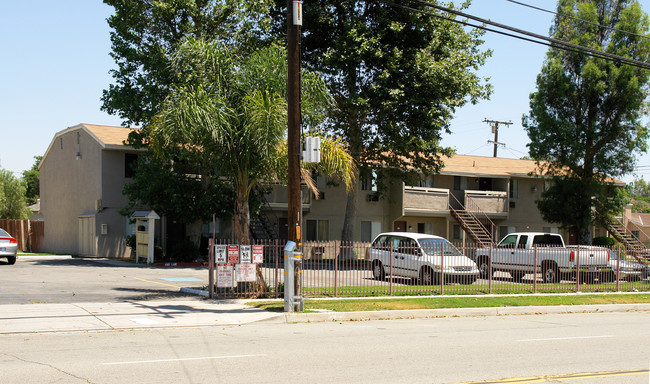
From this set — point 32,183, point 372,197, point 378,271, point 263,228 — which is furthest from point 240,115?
point 32,183

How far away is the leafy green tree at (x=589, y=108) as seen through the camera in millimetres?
35656

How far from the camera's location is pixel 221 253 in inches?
664

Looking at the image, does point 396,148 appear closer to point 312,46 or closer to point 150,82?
point 312,46

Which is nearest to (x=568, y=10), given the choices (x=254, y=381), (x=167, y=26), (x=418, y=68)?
(x=418, y=68)

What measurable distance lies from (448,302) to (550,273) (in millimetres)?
7717

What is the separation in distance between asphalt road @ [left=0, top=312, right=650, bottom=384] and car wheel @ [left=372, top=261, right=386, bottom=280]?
7092 mm

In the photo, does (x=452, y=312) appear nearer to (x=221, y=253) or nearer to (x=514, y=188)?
(x=221, y=253)

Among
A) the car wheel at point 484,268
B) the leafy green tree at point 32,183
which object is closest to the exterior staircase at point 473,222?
the car wheel at point 484,268

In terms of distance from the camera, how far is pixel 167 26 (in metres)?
30.5

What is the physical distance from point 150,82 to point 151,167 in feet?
12.9

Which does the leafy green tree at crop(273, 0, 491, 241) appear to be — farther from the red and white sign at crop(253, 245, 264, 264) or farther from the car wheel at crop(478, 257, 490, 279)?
the red and white sign at crop(253, 245, 264, 264)

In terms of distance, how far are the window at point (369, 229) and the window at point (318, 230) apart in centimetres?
228

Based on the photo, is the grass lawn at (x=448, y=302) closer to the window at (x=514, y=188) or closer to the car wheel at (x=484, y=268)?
the car wheel at (x=484, y=268)

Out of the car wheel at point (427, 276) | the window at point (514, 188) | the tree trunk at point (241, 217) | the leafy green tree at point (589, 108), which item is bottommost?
the car wheel at point (427, 276)
